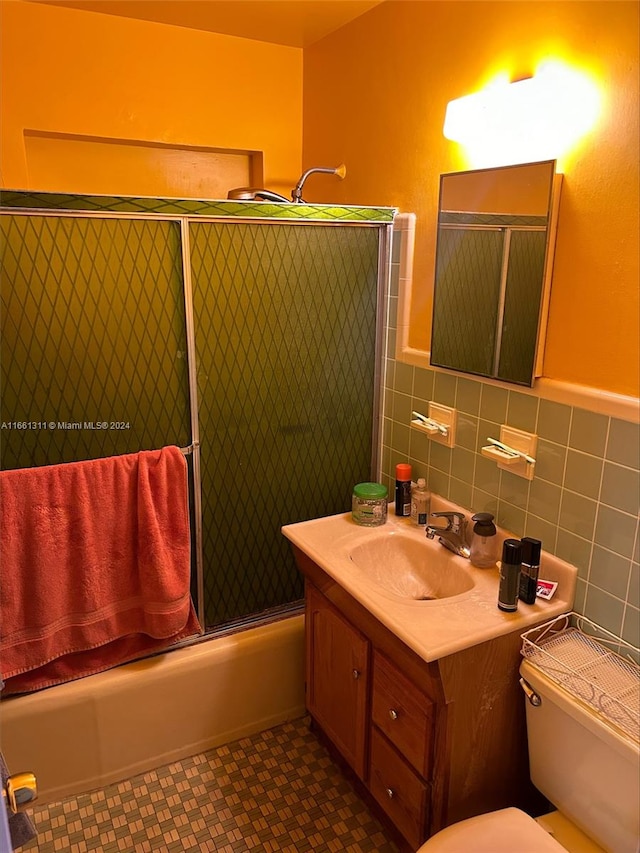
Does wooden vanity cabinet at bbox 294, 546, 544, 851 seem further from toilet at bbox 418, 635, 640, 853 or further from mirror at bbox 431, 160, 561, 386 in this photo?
mirror at bbox 431, 160, 561, 386

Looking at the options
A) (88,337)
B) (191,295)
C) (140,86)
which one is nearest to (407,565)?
(191,295)

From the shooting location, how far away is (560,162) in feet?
5.08

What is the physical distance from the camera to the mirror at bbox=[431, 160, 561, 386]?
63.4 inches

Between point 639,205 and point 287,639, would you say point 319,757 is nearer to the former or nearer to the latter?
point 287,639

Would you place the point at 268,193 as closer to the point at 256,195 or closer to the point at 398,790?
the point at 256,195

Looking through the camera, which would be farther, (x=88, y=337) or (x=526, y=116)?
(x=88, y=337)

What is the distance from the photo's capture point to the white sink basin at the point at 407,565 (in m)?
1.92

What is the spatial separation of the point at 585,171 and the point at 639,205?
0.17m

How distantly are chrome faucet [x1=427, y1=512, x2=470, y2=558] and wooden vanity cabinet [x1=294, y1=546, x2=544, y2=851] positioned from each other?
0.34 meters

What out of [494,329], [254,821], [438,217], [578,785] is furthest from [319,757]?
[438,217]

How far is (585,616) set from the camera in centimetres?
163

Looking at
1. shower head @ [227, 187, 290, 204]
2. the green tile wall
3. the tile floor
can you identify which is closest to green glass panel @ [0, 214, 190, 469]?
shower head @ [227, 187, 290, 204]

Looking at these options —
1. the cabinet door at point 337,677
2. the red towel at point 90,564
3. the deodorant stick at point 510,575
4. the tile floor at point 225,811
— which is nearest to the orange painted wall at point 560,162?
the deodorant stick at point 510,575

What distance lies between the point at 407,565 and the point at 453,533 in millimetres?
188
